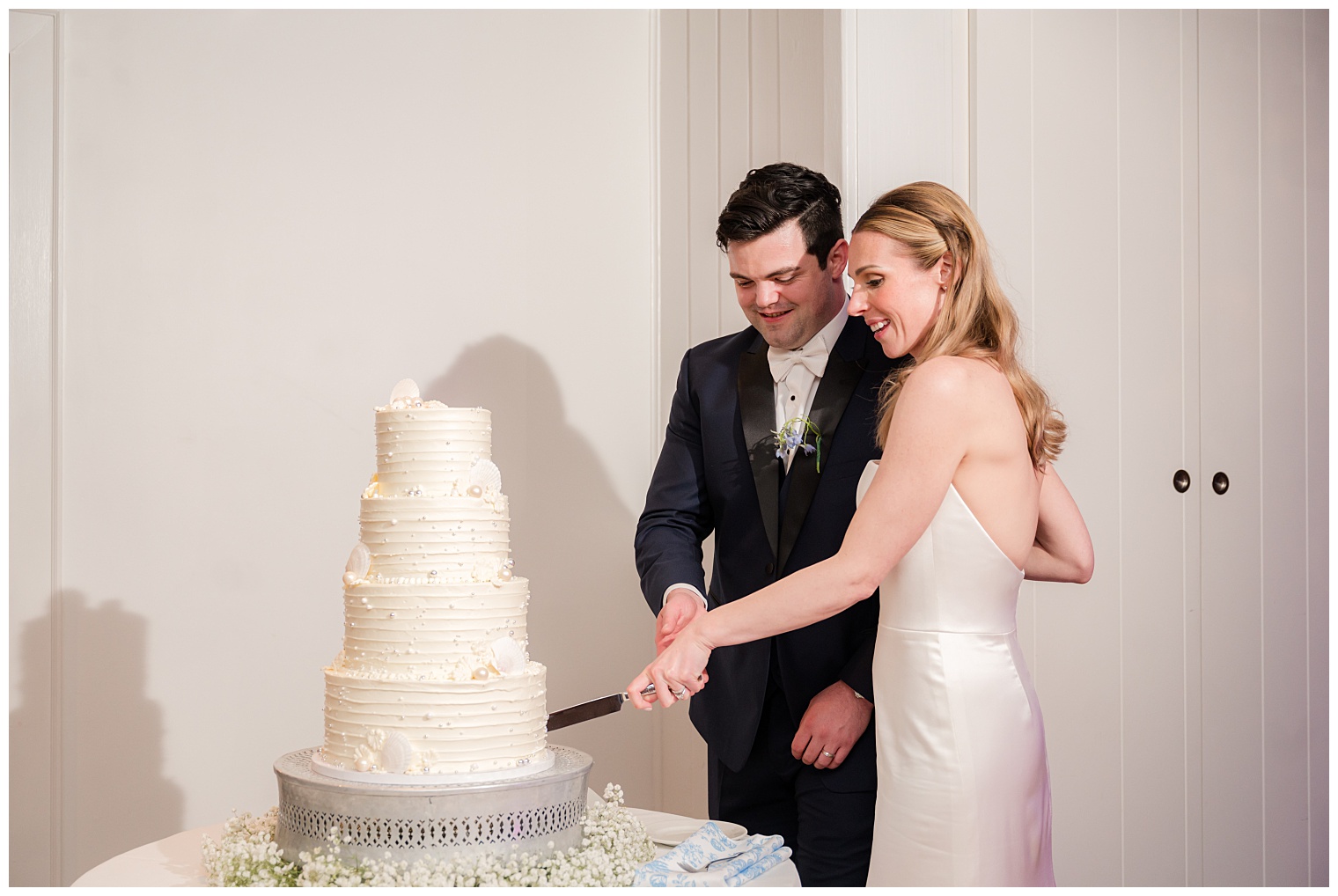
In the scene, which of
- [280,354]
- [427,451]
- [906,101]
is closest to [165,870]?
[427,451]

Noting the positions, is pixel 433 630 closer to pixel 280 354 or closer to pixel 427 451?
pixel 427 451

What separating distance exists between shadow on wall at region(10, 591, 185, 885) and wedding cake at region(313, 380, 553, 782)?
5.16ft

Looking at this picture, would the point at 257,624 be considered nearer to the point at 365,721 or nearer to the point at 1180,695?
the point at 365,721

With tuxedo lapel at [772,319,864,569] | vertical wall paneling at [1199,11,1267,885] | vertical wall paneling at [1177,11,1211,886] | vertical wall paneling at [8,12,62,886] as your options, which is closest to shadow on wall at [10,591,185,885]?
vertical wall paneling at [8,12,62,886]

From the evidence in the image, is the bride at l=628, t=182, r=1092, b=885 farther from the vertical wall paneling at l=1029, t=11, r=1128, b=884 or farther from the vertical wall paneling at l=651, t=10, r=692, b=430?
the vertical wall paneling at l=651, t=10, r=692, b=430

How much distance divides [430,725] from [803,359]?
46.2 inches

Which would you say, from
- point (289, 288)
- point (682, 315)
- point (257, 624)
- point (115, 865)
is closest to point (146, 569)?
point (257, 624)

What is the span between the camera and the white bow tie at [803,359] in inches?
98.3

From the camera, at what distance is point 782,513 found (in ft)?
7.94

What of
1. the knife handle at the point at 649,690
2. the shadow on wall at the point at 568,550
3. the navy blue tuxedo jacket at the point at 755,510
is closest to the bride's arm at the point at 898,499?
the knife handle at the point at 649,690

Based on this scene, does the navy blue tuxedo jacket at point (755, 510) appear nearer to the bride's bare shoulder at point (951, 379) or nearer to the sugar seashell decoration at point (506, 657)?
the bride's bare shoulder at point (951, 379)

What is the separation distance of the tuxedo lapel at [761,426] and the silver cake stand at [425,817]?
794 millimetres

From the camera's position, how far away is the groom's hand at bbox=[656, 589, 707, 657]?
2.33 m

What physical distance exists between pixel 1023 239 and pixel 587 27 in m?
1.80
